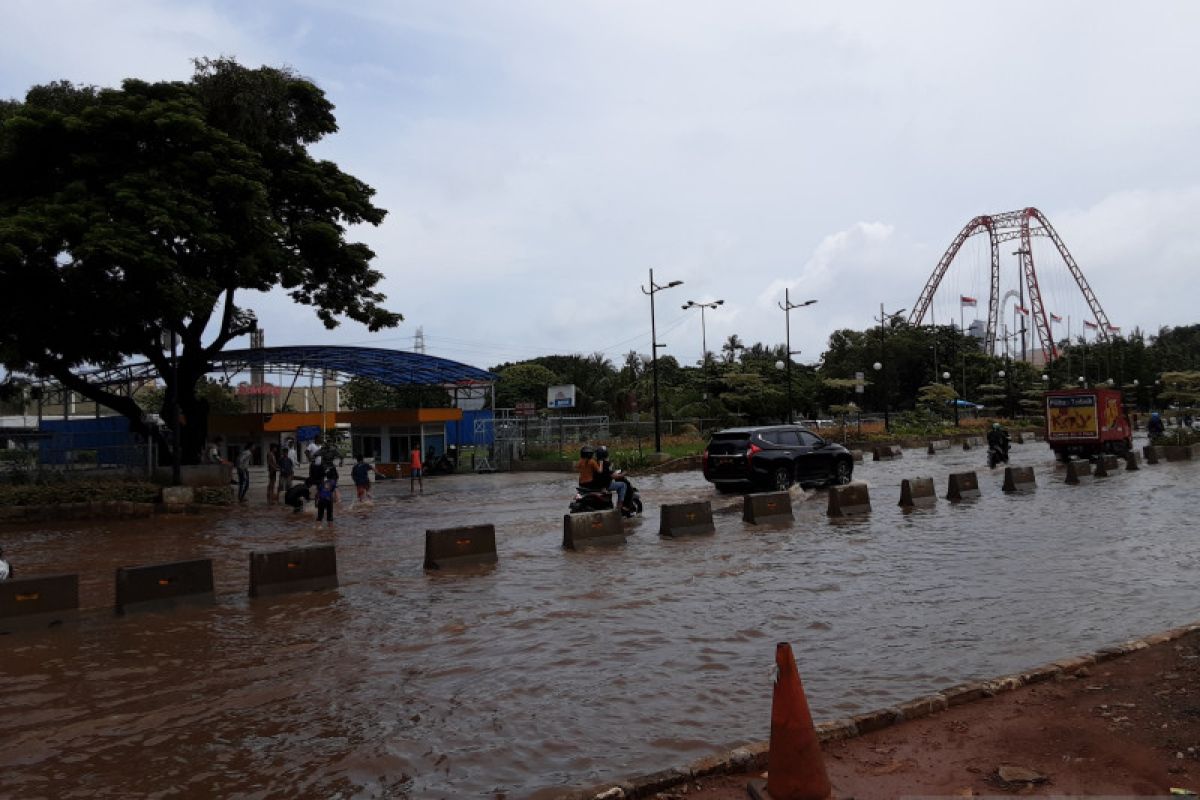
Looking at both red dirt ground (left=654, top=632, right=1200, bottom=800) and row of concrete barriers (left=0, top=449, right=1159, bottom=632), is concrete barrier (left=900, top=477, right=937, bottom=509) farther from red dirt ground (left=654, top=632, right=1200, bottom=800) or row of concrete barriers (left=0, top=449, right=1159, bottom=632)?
red dirt ground (left=654, top=632, right=1200, bottom=800)

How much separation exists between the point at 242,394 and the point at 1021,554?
6391 centimetres

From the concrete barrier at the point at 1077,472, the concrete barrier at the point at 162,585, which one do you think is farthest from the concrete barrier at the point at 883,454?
the concrete barrier at the point at 162,585

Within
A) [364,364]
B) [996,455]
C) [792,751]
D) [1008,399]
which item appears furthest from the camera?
[1008,399]

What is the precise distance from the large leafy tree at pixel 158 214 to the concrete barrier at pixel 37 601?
12.2 m

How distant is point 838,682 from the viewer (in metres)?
6.25

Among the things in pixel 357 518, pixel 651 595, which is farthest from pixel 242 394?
pixel 651 595

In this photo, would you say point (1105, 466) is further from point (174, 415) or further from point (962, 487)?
point (174, 415)

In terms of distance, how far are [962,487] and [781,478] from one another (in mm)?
3895

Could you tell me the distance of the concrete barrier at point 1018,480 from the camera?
783 inches

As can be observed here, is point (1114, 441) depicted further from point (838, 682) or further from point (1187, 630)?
point (838, 682)

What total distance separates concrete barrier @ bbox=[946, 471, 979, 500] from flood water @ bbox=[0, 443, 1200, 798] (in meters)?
3.81

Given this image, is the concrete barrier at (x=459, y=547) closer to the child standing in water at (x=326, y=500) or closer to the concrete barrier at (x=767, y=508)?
the concrete barrier at (x=767, y=508)

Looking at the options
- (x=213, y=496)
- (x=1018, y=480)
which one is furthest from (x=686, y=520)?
(x=213, y=496)

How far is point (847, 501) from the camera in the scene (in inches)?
644
